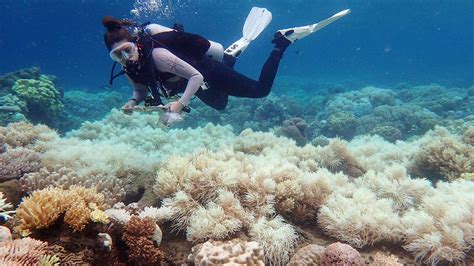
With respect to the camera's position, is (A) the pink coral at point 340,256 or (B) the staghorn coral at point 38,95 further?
(B) the staghorn coral at point 38,95

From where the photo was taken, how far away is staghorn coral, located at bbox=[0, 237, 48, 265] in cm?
211

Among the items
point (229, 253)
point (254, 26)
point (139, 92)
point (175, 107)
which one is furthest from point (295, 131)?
point (229, 253)

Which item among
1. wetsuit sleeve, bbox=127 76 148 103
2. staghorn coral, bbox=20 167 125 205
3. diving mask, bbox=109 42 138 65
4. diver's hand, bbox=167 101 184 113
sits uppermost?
diving mask, bbox=109 42 138 65

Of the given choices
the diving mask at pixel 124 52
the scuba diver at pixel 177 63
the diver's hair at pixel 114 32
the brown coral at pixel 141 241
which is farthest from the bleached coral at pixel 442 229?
the diver's hair at pixel 114 32

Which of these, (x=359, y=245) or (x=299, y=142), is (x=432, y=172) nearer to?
(x=359, y=245)

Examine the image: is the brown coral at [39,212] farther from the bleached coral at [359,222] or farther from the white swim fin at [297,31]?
the white swim fin at [297,31]

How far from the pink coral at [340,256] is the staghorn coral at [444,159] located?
394cm

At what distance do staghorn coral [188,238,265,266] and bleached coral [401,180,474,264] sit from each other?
1766 millimetres

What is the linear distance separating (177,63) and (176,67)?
0.20 feet

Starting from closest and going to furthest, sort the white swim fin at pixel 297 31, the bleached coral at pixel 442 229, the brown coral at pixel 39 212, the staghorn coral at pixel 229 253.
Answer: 1. the brown coral at pixel 39 212
2. the staghorn coral at pixel 229 253
3. the bleached coral at pixel 442 229
4. the white swim fin at pixel 297 31

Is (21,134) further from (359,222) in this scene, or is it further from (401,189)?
(401,189)

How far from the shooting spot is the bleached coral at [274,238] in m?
3.13

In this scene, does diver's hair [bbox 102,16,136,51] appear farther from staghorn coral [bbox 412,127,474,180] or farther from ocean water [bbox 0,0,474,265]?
staghorn coral [bbox 412,127,474,180]

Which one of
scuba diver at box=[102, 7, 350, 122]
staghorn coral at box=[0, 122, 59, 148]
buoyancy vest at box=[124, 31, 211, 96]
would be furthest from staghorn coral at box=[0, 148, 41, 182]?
buoyancy vest at box=[124, 31, 211, 96]
